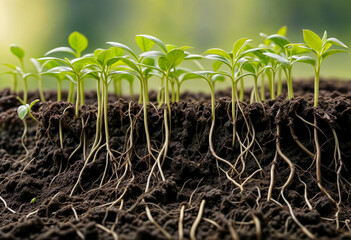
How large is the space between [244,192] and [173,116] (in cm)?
35

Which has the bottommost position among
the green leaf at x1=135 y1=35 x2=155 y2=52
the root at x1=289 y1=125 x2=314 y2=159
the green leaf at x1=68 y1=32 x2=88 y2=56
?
the root at x1=289 y1=125 x2=314 y2=159

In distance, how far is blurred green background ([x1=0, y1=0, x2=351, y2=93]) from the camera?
437cm

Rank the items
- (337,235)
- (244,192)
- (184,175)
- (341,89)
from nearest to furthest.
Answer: (337,235) < (244,192) < (184,175) < (341,89)

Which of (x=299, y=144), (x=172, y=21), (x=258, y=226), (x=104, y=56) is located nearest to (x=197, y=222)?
(x=258, y=226)

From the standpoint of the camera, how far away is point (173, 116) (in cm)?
118

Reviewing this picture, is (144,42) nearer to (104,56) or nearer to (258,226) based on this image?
(104,56)

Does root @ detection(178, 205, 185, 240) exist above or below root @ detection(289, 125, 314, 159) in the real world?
below

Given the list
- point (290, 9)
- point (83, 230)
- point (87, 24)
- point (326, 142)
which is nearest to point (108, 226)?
point (83, 230)

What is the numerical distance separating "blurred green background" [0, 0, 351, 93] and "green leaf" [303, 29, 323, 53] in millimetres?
3246

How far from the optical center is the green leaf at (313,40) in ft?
3.37

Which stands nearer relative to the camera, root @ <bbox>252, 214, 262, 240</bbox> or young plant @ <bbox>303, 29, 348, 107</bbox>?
root @ <bbox>252, 214, 262, 240</bbox>

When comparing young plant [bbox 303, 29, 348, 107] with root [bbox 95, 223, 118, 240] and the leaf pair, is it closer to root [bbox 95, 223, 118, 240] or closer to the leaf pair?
the leaf pair

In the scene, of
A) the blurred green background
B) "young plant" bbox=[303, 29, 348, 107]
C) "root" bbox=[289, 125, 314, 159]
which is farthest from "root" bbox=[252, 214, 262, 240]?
the blurred green background

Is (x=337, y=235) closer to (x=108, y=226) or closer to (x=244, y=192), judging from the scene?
(x=244, y=192)
